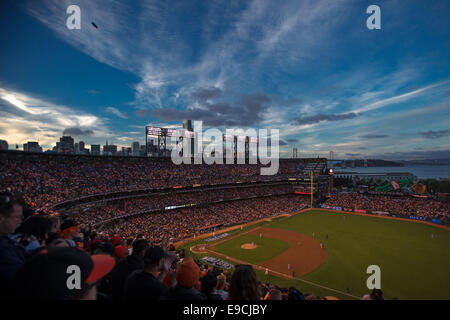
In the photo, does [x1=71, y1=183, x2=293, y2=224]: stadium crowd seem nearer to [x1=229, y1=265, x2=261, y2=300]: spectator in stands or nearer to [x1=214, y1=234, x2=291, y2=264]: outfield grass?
[x1=214, y1=234, x2=291, y2=264]: outfield grass

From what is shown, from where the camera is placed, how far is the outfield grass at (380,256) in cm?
2156

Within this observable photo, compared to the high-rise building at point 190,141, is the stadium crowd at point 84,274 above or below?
below

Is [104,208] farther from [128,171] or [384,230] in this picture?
[384,230]

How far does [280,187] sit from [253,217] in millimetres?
26003

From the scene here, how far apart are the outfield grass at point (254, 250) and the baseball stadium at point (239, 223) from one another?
16 centimetres

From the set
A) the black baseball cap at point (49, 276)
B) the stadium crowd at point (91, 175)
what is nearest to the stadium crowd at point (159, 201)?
the stadium crowd at point (91, 175)

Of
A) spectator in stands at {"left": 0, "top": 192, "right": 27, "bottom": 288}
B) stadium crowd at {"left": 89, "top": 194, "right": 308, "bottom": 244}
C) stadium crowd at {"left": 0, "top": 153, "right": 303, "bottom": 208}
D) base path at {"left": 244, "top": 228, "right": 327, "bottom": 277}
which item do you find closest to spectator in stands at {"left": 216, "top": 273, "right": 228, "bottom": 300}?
spectator in stands at {"left": 0, "top": 192, "right": 27, "bottom": 288}

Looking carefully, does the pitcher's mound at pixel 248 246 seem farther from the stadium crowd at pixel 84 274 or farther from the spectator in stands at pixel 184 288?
the spectator in stands at pixel 184 288

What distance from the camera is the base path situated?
26203mm

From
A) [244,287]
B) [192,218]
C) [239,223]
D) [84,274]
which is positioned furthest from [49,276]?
[239,223]

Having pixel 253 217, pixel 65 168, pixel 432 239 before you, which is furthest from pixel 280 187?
pixel 65 168

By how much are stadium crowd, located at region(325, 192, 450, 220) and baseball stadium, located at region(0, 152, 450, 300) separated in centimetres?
24
